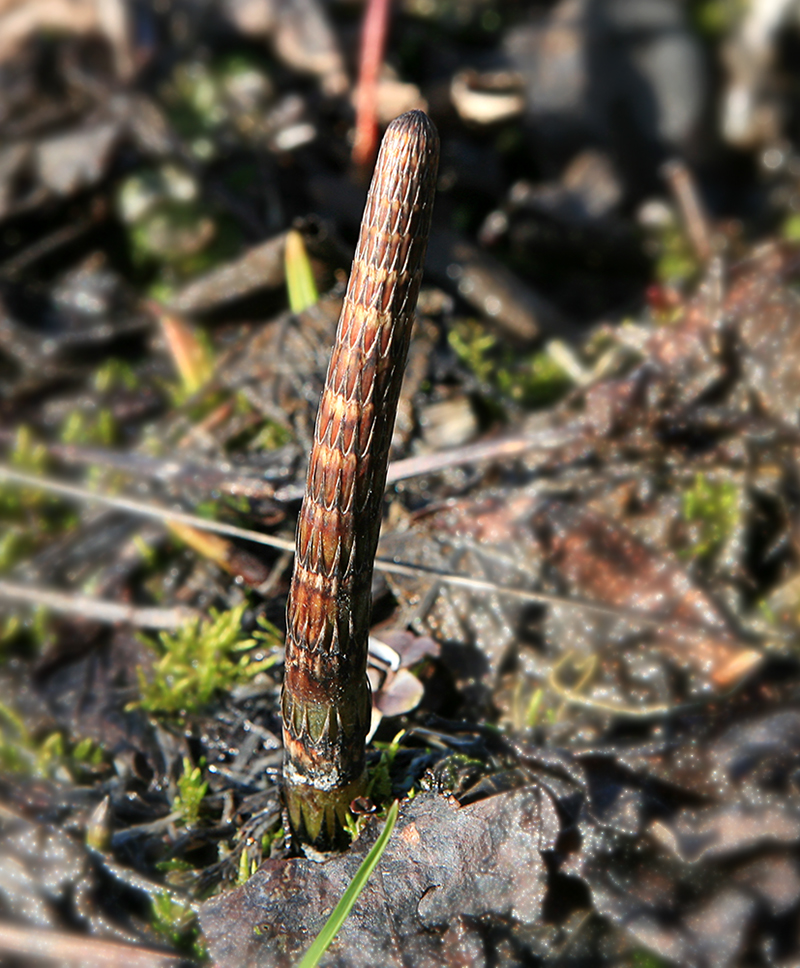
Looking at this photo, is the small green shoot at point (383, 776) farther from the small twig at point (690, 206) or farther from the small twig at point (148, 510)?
the small twig at point (690, 206)

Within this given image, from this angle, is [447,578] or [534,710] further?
[447,578]

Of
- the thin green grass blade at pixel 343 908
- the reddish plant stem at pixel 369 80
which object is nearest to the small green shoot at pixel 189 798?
the thin green grass blade at pixel 343 908

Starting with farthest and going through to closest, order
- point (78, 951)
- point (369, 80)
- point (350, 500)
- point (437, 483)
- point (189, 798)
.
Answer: point (369, 80) → point (437, 483) → point (189, 798) → point (78, 951) → point (350, 500)

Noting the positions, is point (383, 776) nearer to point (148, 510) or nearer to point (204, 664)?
point (204, 664)

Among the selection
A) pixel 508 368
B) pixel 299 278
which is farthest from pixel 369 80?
pixel 508 368

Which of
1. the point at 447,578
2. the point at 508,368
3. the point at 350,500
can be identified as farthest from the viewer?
the point at 508,368

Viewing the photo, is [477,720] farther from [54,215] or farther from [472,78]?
[472,78]
